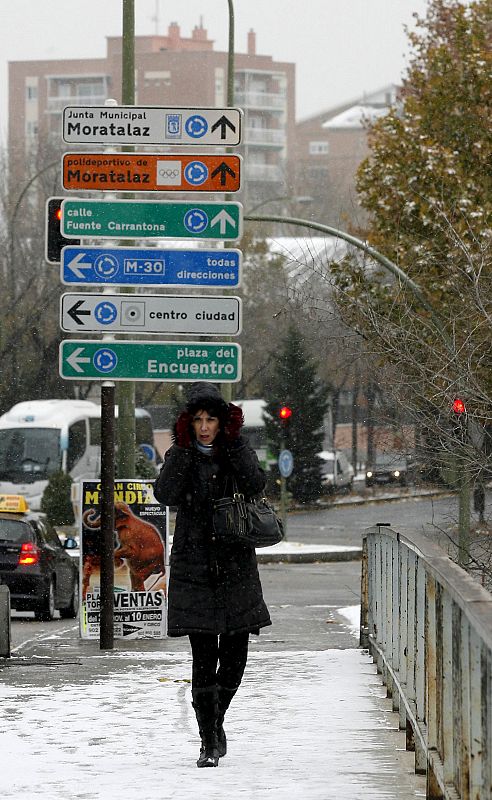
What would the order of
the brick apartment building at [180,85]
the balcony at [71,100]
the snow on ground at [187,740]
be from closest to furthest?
the snow on ground at [187,740], the brick apartment building at [180,85], the balcony at [71,100]

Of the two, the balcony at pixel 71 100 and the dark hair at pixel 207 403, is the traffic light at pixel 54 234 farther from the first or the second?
the balcony at pixel 71 100

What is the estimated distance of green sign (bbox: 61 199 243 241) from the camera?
12758mm

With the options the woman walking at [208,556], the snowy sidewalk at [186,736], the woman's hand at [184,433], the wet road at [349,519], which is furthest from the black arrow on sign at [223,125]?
the wet road at [349,519]

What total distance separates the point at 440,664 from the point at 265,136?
13287 centimetres

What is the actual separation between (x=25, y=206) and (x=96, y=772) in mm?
52248

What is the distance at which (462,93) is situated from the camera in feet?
89.6

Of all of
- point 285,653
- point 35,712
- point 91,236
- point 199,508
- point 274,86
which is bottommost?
point 285,653

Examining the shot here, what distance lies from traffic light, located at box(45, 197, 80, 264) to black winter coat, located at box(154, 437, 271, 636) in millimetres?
6406

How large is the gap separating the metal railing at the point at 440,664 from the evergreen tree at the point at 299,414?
4137cm

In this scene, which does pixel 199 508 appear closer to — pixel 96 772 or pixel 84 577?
pixel 96 772

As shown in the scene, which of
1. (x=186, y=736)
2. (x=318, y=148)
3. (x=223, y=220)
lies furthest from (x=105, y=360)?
(x=318, y=148)

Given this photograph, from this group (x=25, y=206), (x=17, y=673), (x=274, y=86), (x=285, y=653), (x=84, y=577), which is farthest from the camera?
(x=274, y=86)

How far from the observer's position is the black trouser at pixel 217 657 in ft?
21.9

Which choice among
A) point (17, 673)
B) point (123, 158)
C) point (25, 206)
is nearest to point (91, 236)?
point (123, 158)
